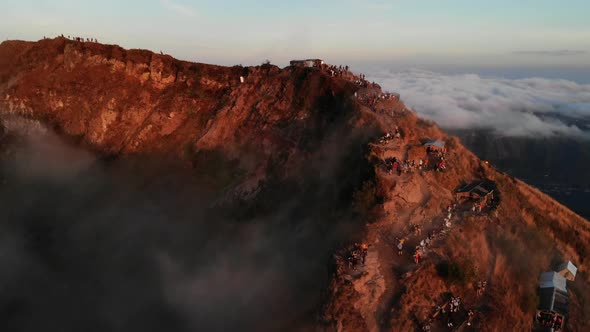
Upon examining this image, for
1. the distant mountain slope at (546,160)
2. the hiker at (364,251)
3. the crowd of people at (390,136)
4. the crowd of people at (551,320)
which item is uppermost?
the crowd of people at (390,136)

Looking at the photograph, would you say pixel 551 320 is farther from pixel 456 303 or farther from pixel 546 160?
pixel 546 160

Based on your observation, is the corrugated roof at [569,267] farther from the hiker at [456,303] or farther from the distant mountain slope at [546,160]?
the distant mountain slope at [546,160]

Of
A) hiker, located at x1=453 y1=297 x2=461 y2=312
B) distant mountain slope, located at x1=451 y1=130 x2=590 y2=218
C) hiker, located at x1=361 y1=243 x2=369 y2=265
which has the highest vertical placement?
hiker, located at x1=361 y1=243 x2=369 y2=265

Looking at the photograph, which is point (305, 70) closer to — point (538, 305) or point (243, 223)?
point (243, 223)

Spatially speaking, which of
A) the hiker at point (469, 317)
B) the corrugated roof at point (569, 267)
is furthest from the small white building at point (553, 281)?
the hiker at point (469, 317)

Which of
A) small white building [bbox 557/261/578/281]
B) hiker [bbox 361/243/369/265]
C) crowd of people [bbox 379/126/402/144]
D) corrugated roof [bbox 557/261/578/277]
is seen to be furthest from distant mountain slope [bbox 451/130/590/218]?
hiker [bbox 361/243/369/265]

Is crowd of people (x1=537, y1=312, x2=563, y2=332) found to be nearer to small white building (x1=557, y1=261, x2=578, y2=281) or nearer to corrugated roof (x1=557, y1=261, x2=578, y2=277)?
small white building (x1=557, y1=261, x2=578, y2=281)

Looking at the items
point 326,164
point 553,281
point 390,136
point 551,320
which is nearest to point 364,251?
point 390,136
